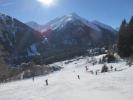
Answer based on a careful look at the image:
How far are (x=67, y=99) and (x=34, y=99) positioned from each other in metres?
3.76

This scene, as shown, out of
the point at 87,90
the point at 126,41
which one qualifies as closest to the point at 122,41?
the point at 126,41

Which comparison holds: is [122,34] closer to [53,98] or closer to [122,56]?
[122,56]

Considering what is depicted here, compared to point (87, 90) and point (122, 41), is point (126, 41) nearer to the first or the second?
point (122, 41)

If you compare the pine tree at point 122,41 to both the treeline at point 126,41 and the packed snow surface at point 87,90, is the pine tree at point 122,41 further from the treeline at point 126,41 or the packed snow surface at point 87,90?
the packed snow surface at point 87,90

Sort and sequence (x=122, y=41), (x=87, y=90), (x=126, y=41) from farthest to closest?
(x=122, y=41), (x=126, y=41), (x=87, y=90)

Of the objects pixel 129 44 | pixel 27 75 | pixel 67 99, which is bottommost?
pixel 67 99

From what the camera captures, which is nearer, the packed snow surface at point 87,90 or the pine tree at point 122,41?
the packed snow surface at point 87,90

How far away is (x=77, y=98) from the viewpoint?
69.4ft

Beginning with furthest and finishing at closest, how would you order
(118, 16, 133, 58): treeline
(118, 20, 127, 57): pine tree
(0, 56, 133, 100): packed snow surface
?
(118, 20, 127, 57): pine tree
(118, 16, 133, 58): treeline
(0, 56, 133, 100): packed snow surface

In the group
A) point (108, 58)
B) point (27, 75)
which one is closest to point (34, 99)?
point (108, 58)

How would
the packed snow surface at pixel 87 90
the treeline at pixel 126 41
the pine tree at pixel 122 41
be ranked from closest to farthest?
the packed snow surface at pixel 87 90 < the treeline at pixel 126 41 < the pine tree at pixel 122 41

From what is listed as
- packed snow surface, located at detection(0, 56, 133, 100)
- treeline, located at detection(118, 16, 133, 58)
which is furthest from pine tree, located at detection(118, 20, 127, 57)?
packed snow surface, located at detection(0, 56, 133, 100)

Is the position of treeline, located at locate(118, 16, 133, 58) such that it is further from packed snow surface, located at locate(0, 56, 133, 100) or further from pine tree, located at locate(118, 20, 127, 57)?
packed snow surface, located at locate(0, 56, 133, 100)

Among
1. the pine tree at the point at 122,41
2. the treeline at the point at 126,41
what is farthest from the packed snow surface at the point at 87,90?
the pine tree at the point at 122,41
